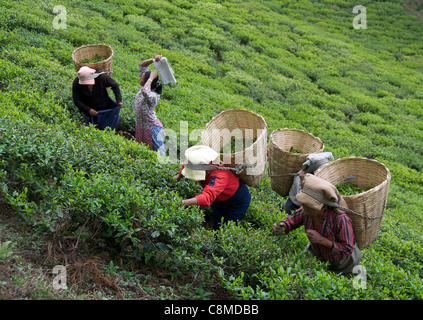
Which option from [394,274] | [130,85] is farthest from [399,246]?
[130,85]

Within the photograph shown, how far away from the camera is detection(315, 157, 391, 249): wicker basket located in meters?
4.21

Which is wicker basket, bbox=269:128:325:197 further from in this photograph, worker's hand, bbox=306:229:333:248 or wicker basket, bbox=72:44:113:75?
wicker basket, bbox=72:44:113:75

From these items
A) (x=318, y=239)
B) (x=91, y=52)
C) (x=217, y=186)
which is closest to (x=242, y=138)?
(x=217, y=186)

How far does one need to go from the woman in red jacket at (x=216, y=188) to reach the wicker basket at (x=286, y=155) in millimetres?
535

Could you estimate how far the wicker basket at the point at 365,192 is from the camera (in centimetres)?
421

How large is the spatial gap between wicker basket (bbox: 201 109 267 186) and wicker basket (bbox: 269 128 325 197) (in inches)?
6.9

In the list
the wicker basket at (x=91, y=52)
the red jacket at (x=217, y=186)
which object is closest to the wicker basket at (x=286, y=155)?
the red jacket at (x=217, y=186)

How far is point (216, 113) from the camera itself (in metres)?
10.4

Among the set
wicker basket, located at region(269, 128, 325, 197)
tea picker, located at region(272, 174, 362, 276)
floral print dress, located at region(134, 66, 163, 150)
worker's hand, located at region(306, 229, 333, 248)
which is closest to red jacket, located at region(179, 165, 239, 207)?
wicker basket, located at region(269, 128, 325, 197)

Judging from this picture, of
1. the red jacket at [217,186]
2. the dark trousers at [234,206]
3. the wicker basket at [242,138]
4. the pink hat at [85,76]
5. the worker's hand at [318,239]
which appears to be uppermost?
the pink hat at [85,76]

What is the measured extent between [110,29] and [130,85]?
16.4 feet

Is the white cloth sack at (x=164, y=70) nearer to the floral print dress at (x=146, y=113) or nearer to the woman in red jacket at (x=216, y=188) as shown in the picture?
A: the floral print dress at (x=146, y=113)

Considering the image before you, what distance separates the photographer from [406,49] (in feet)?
72.4

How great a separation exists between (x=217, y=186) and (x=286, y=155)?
107 cm
